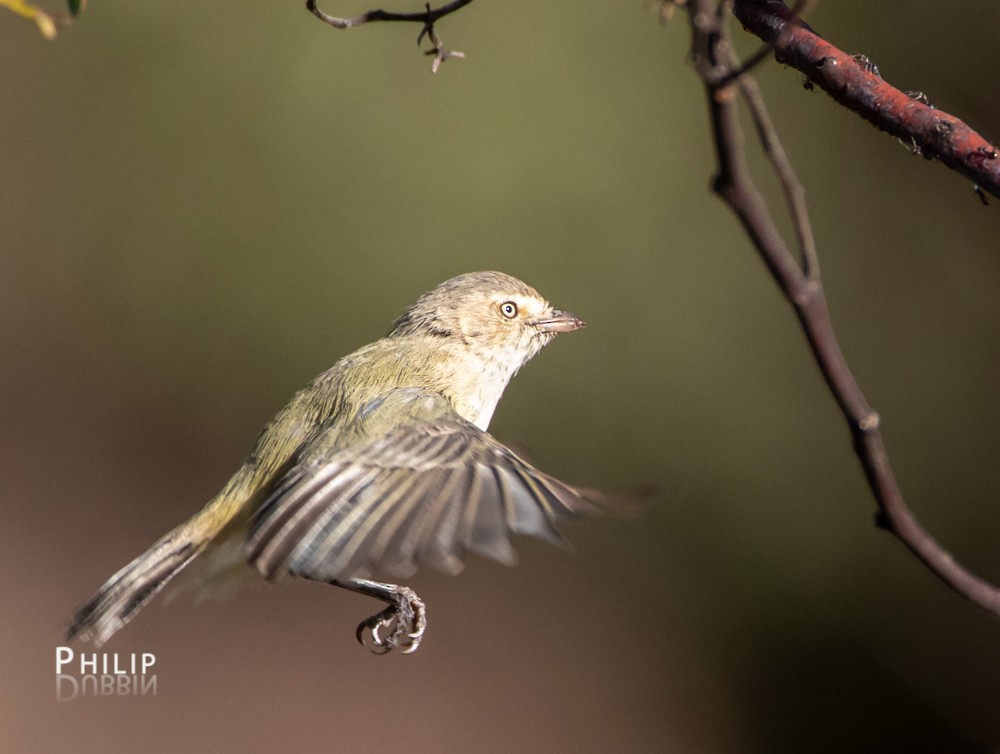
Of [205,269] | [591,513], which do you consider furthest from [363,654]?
[591,513]

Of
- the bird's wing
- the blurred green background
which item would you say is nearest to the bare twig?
the bird's wing

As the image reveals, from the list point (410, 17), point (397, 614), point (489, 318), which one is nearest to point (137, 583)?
point (397, 614)

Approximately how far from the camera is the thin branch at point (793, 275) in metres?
0.88

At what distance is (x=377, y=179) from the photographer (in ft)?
17.5

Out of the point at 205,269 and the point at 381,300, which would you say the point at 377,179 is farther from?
the point at 205,269

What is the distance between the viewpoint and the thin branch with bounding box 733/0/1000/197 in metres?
1.36

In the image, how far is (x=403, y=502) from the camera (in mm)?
2240

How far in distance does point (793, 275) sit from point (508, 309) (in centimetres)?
236

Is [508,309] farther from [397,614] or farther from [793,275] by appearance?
[793,275]

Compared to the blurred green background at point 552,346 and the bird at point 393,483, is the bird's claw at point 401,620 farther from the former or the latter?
the blurred green background at point 552,346

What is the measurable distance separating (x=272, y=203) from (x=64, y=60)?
1.21 m

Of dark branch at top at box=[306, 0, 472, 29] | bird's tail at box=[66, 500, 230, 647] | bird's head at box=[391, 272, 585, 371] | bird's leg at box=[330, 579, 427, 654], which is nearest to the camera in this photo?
dark branch at top at box=[306, 0, 472, 29]

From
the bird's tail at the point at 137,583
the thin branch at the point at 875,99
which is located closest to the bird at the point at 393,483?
the bird's tail at the point at 137,583

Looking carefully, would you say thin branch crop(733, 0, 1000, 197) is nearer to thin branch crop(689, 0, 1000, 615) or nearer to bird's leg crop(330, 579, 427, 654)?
thin branch crop(689, 0, 1000, 615)
